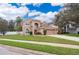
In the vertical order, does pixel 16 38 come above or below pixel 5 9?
below

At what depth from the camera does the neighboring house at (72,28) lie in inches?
193

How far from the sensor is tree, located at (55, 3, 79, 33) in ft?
16.1

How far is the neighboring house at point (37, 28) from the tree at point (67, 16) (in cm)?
11

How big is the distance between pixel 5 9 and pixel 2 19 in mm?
148

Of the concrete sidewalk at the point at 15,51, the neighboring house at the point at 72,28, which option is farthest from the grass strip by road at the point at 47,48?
the neighboring house at the point at 72,28

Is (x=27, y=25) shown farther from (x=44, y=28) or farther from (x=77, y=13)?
(x=77, y=13)

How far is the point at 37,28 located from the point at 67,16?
468mm

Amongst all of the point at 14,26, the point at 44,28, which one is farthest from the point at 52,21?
the point at 14,26

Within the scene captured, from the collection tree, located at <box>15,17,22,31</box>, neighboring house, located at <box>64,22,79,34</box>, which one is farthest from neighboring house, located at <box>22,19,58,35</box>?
neighboring house, located at <box>64,22,79,34</box>

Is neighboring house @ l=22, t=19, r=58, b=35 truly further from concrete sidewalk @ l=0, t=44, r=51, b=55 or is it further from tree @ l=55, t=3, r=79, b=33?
→ concrete sidewalk @ l=0, t=44, r=51, b=55

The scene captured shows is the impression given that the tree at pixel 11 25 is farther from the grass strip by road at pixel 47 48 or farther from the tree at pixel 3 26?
the grass strip by road at pixel 47 48

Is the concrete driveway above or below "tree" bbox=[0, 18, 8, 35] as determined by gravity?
below

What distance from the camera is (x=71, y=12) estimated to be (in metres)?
4.93

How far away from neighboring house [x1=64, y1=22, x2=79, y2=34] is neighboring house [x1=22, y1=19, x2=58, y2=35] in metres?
0.16
